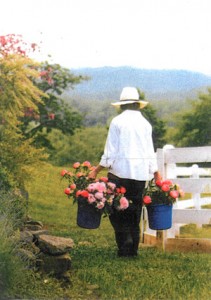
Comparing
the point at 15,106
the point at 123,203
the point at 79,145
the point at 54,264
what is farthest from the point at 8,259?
the point at 79,145

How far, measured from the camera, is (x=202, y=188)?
6.90 meters

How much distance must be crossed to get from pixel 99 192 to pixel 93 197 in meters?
0.07

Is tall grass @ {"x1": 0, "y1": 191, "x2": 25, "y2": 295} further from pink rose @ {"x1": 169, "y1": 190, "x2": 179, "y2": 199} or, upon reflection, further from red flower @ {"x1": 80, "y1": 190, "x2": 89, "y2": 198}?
pink rose @ {"x1": 169, "y1": 190, "x2": 179, "y2": 199}

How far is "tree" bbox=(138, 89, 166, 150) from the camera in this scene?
721cm

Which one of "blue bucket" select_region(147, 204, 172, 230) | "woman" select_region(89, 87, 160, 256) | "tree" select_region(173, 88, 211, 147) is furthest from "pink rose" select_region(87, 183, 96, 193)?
"tree" select_region(173, 88, 211, 147)

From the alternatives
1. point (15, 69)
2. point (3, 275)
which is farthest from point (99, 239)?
point (3, 275)

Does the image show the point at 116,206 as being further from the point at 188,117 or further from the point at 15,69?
the point at 15,69

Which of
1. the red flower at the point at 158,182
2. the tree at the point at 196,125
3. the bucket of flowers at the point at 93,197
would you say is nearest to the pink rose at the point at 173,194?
the red flower at the point at 158,182

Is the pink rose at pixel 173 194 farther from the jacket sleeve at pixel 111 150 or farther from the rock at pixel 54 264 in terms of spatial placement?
the rock at pixel 54 264

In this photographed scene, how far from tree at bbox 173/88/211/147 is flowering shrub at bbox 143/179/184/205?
4.45ft

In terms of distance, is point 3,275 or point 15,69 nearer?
point 3,275

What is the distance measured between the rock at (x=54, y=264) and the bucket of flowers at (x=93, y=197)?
94cm

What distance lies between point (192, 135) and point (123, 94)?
1.97m

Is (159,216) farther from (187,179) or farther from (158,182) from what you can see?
(187,179)
